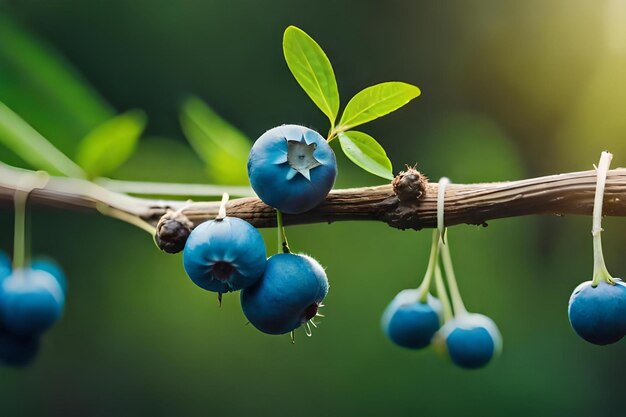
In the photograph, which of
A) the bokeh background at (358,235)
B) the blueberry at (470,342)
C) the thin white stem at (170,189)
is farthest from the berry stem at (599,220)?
the bokeh background at (358,235)

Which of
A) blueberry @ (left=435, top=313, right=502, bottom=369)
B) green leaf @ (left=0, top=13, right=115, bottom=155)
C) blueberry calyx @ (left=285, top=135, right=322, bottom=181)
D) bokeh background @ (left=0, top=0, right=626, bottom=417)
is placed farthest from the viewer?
bokeh background @ (left=0, top=0, right=626, bottom=417)

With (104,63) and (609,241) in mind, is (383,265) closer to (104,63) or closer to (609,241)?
(609,241)

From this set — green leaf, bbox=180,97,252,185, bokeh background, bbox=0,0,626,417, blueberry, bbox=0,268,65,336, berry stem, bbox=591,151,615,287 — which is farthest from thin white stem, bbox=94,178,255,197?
bokeh background, bbox=0,0,626,417

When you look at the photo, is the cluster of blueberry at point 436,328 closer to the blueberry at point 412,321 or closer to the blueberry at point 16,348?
the blueberry at point 412,321

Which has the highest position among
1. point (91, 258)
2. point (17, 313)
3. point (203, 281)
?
point (91, 258)

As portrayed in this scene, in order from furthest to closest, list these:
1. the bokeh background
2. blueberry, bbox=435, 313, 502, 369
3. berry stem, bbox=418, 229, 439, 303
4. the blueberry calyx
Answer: the bokeh background < blueberry, bbox=435, 313, 502, 369 < berry stem, bbox=418, 229, 439, 303 < the blueberry calyx

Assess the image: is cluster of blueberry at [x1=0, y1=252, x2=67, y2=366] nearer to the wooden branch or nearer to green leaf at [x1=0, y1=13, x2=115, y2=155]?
green leaf at [x1=0, y1=13, x2=115, y2=155]

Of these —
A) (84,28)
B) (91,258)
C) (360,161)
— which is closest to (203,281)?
(360,161)

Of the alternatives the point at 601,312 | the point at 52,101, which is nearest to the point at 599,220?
the point at 601,312
